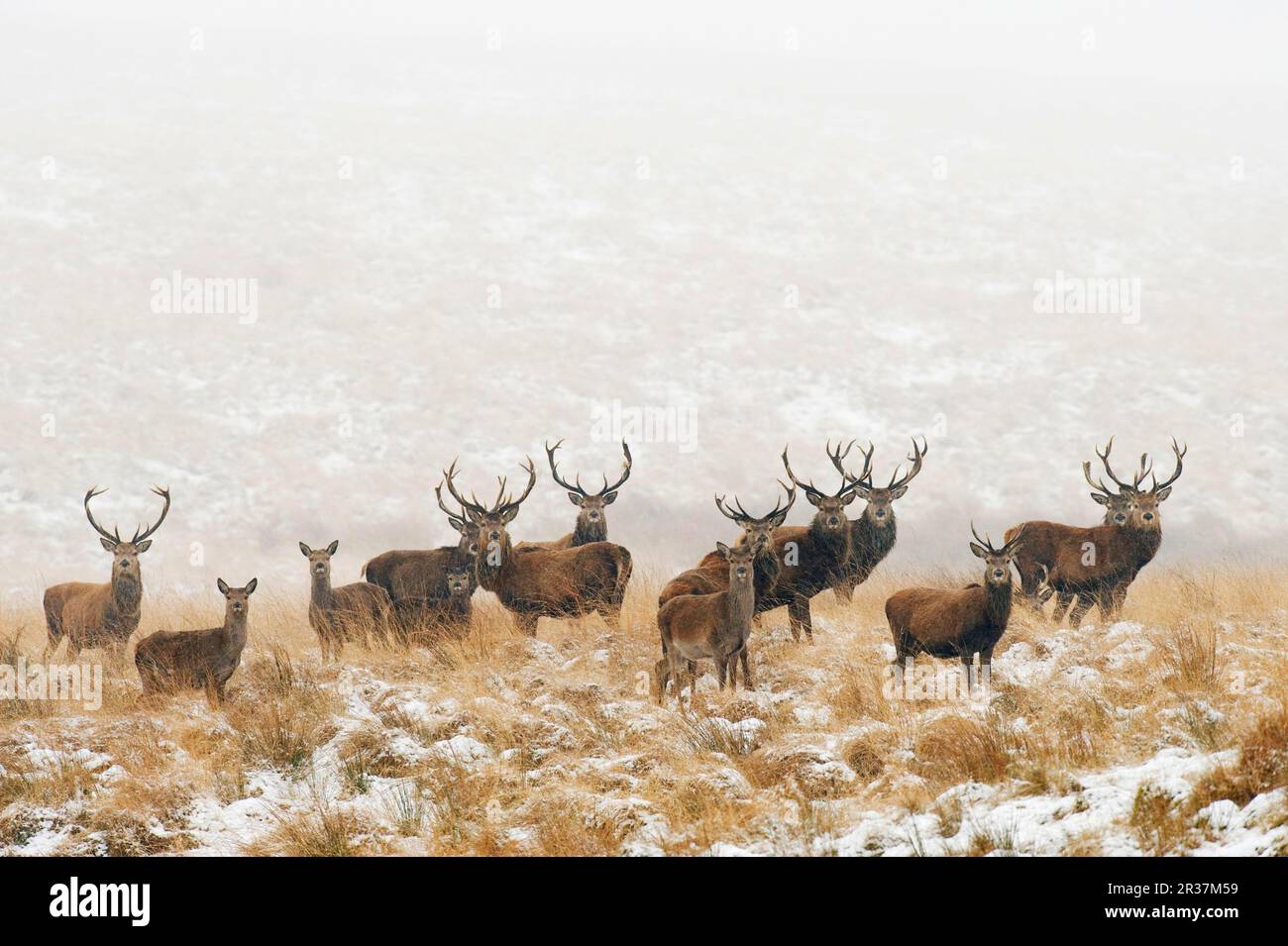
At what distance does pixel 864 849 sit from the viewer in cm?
705

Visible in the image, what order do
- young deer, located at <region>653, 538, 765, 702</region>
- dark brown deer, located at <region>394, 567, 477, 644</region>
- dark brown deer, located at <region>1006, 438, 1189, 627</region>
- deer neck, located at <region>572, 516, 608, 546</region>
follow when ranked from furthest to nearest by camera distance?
1. deer neck, located at <region>572, 516, 608, 546</region>
2. dark brown deer, located at <region>1006, 438, 1189, 627</region>
3. dark brown deer, located at <region>394, 567, 477, 644</region>
4. young deer, located at <region>653, 538, 765, 702</region>

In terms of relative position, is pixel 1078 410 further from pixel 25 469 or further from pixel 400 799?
pixel 400 799

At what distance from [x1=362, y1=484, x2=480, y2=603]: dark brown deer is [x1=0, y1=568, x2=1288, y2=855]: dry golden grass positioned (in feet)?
5.50

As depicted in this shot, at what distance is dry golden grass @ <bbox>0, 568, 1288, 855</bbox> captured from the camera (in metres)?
7.42

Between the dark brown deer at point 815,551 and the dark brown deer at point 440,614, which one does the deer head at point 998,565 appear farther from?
the dark brown deer at point 440,614

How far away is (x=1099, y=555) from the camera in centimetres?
1265

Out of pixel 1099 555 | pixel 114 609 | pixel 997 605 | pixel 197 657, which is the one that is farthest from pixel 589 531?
pixel 997 605

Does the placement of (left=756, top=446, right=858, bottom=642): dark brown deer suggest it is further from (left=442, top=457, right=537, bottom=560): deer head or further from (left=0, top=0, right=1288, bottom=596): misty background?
(left=0, top=0, right=1288, bottom=596): misty background

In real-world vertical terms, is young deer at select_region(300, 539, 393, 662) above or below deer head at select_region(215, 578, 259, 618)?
below

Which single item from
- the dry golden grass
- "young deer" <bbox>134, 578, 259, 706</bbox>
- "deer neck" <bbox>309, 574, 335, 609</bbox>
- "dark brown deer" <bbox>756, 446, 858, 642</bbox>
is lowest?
the dry golden grass

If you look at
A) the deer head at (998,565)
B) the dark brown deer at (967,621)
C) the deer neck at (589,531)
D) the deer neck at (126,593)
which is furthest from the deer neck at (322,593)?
the deer head at (998,565)

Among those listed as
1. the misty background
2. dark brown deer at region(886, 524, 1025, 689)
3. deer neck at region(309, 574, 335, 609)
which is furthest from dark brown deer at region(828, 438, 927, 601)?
the misty background

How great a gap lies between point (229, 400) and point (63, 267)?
9.75 metres

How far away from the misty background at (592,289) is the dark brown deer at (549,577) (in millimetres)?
9114
